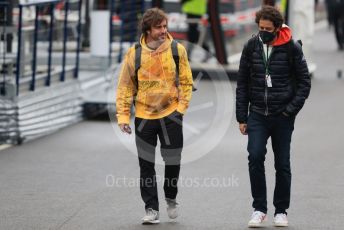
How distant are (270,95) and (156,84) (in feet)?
2.78

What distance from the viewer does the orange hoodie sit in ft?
27.5

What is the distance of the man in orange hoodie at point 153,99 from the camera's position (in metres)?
8.37

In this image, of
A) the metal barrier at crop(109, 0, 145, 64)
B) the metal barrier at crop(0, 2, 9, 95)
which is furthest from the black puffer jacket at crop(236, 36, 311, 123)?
the metal barrier at crop(109, 0, 145, 64)

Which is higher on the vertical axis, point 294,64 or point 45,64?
point 294,64

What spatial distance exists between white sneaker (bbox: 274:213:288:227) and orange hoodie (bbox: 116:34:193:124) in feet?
3.50

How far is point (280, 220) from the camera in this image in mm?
8422

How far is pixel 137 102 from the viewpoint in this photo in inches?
334

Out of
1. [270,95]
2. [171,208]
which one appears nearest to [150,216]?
[171,208]

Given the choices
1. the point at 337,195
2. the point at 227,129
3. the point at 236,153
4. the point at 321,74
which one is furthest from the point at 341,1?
the point at 337,195

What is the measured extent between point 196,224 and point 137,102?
1.03 m

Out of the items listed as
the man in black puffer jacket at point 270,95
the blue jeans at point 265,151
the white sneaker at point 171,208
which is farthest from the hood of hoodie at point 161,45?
the white sneaker at point 171,208

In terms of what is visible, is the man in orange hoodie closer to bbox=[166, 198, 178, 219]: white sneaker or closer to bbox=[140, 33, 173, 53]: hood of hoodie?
bbox=[140, 33, 173, 53]: hood of hoodie

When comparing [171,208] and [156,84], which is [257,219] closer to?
[171,208]

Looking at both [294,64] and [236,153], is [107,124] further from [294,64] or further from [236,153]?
[294,64]
